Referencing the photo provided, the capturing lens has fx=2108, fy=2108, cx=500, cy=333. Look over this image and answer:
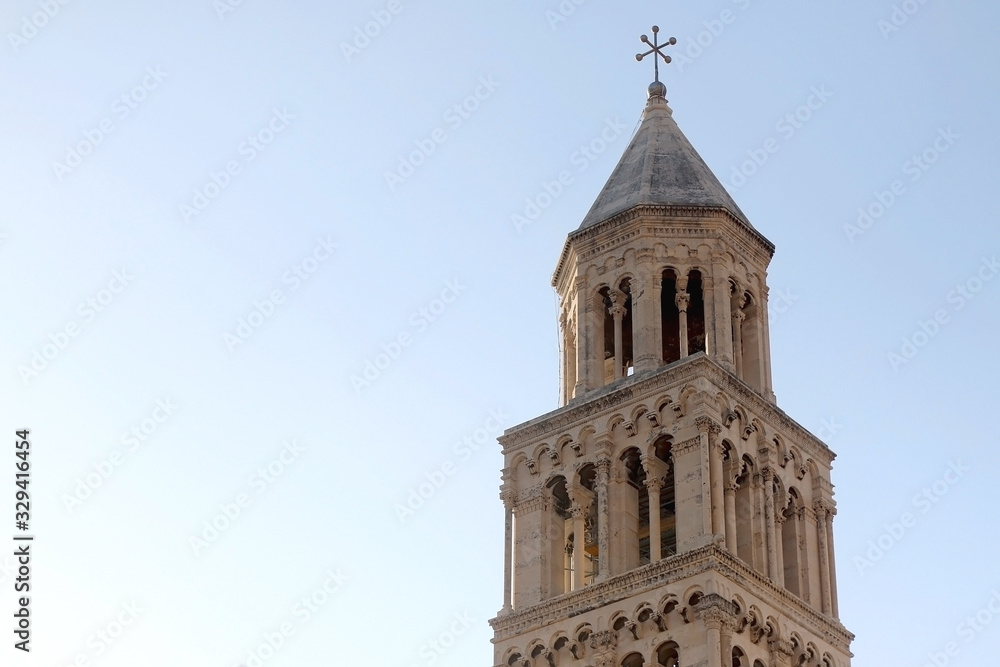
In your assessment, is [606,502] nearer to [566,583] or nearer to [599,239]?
[566,583]

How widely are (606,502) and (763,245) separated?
10731 mm

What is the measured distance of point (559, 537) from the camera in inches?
2285

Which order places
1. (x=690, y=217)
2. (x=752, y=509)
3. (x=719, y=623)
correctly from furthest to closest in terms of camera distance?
(x=690, y=217) → (x=752, y=509) → (x=719, y=623)

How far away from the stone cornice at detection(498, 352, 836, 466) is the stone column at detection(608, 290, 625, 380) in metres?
1.54

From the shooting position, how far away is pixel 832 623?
2239 inches

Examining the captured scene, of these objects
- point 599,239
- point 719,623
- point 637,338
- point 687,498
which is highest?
point 599,239

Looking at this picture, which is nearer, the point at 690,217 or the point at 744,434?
the point at 744,434

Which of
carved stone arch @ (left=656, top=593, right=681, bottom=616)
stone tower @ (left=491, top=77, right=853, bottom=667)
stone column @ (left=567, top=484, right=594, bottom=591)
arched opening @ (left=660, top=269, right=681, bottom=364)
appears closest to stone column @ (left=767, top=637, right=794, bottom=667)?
stone tower @ (left=491, top=77, right=853, bottom=667)

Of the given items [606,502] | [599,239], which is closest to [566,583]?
[606,502]

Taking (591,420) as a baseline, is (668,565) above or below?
below

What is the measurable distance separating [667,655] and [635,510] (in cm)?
489

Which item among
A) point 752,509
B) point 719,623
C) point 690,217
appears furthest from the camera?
point 690,217

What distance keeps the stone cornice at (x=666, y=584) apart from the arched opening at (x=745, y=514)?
3.70 feet

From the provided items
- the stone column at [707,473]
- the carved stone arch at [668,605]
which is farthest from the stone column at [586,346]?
the carved stone arch at [668,605]
